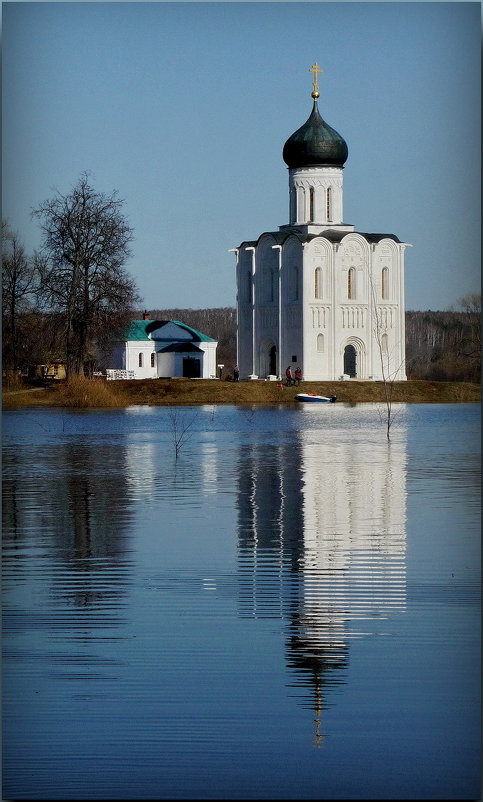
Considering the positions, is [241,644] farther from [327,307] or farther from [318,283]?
[318,283]

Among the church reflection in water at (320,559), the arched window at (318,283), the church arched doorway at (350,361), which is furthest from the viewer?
the church arched doorway at (350,361)

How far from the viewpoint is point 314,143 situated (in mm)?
61844

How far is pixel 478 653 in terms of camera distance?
25.1ft

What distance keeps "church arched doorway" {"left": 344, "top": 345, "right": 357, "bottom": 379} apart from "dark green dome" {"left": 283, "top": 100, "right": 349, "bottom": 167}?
857cm

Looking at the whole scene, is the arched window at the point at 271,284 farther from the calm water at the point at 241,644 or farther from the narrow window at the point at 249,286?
the calm water at the point at 241,644

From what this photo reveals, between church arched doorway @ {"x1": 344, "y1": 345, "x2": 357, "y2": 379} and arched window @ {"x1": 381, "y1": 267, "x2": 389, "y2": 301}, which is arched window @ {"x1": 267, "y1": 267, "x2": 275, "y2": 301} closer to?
church arched doorway @ {"x1": 344, "y1": 345, "x2": 357, "y2": 379}

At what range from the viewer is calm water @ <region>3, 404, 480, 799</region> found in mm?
6070

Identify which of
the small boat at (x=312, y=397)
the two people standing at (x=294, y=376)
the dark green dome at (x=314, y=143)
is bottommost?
the small boat at (x=312, y=397)

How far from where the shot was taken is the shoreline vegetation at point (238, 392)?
158 ft

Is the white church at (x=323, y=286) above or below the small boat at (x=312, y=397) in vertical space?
above

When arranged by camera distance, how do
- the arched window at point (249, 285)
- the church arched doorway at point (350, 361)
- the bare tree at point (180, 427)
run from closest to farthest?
the bare tree at point (180, 427) < the church arched doorway at point (350, 361) < the arched window at point (249, 285)

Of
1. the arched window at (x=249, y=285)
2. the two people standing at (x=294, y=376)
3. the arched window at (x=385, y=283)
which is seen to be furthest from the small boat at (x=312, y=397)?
the arched window at (x=249, y=285)

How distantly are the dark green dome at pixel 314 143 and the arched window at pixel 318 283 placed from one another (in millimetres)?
5056

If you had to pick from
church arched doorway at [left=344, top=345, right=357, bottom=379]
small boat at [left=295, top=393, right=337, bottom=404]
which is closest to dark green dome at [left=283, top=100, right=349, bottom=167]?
church arched doorway at [left=344, top=345, right=357, bottom=379]
